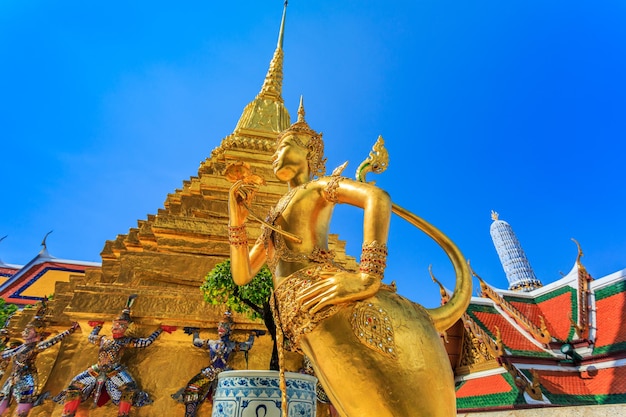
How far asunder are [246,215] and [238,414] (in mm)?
1319

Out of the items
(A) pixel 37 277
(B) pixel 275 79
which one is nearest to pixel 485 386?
(B) pixel 275 79

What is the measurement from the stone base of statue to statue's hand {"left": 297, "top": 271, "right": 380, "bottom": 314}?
3.12ft

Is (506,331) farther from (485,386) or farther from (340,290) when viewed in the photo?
(340,290)

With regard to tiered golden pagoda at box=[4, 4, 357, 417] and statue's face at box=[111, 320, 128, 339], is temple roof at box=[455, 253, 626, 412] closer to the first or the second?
tiered golden pagoda at box=[4, 4, 357, 417]

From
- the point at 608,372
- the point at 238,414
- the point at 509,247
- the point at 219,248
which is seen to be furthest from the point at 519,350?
the point at 509,247

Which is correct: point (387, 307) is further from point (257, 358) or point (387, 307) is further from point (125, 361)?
point (125, 361)

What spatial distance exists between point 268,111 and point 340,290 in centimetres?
1177

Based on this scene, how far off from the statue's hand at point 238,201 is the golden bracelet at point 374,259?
0.91m

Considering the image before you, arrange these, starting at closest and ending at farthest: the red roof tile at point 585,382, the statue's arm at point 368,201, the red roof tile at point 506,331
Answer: the statue's arm at point 368,201 < the red roof tile at point 585,382 < the red roof tile at point 506,331

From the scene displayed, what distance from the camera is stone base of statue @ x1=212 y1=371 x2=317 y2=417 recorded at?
238cm

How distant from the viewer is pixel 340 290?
5.63ft

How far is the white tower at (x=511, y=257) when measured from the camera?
42.2 meters

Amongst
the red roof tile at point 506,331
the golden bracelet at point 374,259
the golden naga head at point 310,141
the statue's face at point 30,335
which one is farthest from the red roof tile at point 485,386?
the statue's face at point 30,335

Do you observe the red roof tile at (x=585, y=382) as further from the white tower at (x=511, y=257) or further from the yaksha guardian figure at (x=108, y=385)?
the white tower at (x=511, y=257)
